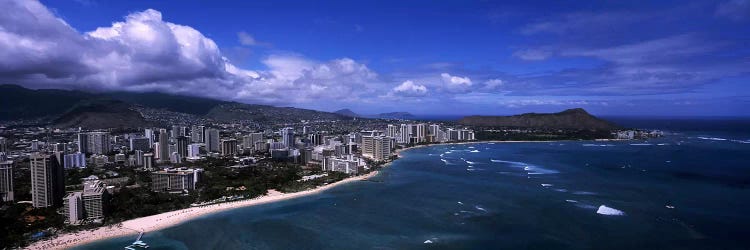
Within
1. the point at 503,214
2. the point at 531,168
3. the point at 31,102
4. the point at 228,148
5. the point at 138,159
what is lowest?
the point at 503,214

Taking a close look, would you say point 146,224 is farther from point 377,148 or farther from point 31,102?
point 31,102

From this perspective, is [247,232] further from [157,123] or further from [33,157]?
[157,123]

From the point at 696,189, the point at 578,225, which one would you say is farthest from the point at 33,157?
the point at 696,189

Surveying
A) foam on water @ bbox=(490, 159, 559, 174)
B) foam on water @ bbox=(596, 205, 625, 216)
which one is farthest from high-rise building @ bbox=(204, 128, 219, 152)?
foam on water @ bbox=(596, 205, 625, 216)

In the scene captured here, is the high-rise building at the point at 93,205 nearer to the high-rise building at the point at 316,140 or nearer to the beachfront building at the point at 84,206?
the beachfront building at the point at 84,206

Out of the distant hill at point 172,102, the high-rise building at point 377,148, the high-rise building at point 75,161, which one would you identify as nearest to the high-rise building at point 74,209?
the high-rise building at point 75,161

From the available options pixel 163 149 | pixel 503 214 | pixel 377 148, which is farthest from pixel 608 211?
pixel 163 149
